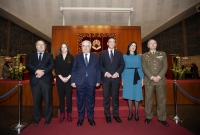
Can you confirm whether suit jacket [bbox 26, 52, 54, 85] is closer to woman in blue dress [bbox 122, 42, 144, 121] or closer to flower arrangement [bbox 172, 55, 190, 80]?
woman in blue dress [bbox 122, 42, 144, 121]

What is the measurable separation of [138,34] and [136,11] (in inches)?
59.8

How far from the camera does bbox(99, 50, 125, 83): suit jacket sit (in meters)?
2.52

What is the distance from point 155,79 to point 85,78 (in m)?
1.32

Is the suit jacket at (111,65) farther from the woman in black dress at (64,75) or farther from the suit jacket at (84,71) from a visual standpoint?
the woman in black dress at (64,75)

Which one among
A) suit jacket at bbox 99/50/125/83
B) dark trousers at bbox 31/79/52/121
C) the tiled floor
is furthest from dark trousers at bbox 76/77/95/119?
the tiled floor

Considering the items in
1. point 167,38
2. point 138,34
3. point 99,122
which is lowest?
point 99,122

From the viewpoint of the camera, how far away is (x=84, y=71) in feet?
7.95

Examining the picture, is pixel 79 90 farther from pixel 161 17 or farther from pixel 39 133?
pixel 161 17

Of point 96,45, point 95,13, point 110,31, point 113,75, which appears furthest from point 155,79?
point 95,13

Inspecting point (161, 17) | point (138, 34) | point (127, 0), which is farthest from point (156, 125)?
point (161, 17)

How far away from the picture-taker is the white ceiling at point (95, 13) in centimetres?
578

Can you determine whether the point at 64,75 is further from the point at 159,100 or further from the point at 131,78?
the point at 159,100

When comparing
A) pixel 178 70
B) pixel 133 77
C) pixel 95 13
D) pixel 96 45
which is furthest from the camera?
pixel 95 13

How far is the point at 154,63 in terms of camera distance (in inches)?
102
